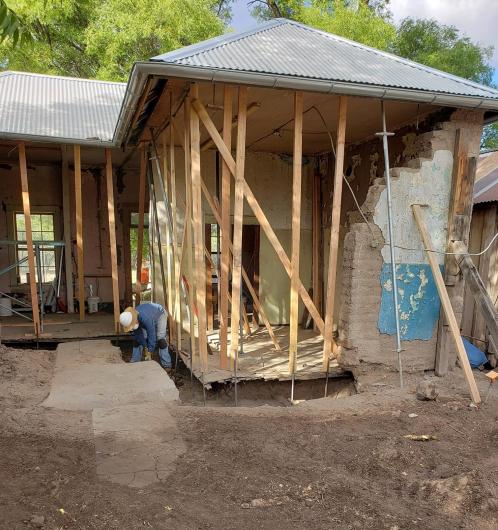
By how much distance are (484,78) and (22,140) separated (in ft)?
58.6

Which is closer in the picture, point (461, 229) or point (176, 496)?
point (176, 496)

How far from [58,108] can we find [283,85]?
249 inches

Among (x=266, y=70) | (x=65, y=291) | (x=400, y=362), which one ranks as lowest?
(x=65, y=291)

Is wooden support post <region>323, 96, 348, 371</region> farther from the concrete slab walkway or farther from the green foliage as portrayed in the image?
the green foliage

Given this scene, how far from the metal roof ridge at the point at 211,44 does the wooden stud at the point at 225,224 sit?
614 mm

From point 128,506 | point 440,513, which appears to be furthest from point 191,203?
point 440,513

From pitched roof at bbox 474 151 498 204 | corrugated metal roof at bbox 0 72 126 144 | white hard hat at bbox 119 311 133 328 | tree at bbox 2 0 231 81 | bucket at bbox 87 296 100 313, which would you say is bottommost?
bucket at bbox 87 296 100 313

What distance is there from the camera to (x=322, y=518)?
9.68ft

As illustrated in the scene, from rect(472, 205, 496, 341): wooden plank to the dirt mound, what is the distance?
6.87 meters

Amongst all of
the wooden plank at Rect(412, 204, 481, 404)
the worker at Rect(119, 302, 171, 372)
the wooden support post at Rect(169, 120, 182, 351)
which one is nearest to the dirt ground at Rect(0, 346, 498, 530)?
the wooden plank at Rect(412, 204, 481, 404)

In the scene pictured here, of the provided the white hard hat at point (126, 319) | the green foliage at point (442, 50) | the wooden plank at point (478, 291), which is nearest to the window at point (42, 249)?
the white hard hat at point (126, 319)

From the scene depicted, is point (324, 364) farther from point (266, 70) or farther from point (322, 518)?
point (266, 70)

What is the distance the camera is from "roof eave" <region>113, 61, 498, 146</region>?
4.80m

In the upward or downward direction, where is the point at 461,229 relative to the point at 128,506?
upward
